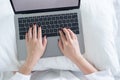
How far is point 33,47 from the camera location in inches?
50.2

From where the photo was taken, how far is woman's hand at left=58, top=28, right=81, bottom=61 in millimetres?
1274

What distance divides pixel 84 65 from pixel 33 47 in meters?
0.24

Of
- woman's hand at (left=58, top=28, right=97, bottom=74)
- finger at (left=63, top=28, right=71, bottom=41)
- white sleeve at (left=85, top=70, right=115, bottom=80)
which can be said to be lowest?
white sleeve at (left=85, top=70, right=115, bottom=80)

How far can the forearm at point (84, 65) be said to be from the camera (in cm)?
127

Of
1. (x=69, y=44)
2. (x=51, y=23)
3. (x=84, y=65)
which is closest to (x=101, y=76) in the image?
(x=84, y=65)

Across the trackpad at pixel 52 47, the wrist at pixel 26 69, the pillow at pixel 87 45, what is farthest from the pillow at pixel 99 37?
the wrist at pixel 26 69

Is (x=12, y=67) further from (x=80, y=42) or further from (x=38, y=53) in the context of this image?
(x=80, y=42)

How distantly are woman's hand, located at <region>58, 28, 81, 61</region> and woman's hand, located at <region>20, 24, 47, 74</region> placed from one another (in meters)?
0.08

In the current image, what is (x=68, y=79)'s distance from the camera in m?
1.34

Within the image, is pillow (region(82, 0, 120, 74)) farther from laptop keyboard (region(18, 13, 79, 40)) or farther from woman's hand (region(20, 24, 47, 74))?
woman's hand (region(20, 24, 47, 74))

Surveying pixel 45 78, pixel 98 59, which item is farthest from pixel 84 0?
pixel 45 78

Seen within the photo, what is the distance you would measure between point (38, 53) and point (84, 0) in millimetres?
326

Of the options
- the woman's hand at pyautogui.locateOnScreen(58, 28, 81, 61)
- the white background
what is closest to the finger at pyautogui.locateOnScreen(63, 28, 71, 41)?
the woman's hand at pyautogui.locateOnScreen(58, 28, 81, 61)

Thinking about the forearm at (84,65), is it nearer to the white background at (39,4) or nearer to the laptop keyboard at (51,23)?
the laptop keyboard at (51,23)
